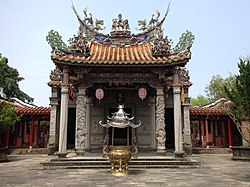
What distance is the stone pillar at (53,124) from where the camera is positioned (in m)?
14.8

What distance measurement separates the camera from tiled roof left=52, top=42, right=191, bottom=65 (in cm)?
977

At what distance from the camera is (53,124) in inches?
596

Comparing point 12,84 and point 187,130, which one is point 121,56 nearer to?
point 187,130

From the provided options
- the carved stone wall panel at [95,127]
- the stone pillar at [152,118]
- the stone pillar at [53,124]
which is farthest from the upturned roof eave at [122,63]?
the stone pillar at [53,124]

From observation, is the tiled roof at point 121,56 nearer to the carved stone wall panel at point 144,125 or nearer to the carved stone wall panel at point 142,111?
the carved stone wall panel at point 142,111

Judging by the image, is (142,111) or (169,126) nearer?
(142,111)

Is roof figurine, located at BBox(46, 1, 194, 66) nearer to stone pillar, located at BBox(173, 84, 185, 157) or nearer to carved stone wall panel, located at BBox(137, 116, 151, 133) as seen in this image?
stone pillar, located at BBox(173, 84, 185, 157)

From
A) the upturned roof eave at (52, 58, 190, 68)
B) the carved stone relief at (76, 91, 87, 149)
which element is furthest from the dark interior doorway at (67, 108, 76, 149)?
the upturned roof eave at (52, 58, 190, 68)

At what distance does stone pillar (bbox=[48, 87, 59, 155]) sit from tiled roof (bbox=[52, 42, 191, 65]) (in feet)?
16.0

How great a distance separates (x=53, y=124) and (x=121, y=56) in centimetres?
695

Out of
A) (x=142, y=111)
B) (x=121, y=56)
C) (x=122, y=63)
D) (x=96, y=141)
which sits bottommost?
(x=96, y=141)

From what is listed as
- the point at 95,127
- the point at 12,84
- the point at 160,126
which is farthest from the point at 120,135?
the point at 12,84

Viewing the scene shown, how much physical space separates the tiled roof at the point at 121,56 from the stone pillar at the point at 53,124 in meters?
4.88

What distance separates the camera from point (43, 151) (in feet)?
53.7
